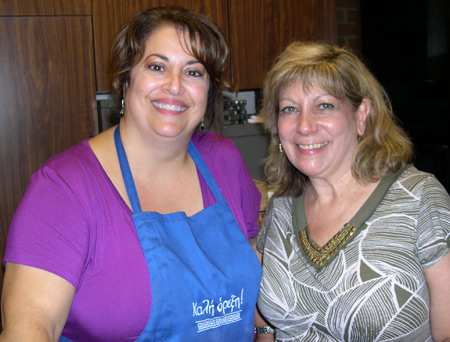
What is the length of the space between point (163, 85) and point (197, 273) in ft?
1.53

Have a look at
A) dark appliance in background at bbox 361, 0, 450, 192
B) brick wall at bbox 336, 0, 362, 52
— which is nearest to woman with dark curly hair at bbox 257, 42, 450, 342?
dark appliance in background at bbox 361, 0, 450, 192

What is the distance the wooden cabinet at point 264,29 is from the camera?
2.39 metres

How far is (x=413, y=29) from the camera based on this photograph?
2.43m

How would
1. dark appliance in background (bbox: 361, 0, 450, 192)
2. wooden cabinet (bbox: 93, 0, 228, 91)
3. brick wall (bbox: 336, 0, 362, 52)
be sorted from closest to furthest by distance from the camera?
wooden cabinet (bbox: 93, 0, 228, 91) → dark appliance in background (bbox: 361, 0, 450, 192) → brick wall (bbox: 336, 0, 362, 52)

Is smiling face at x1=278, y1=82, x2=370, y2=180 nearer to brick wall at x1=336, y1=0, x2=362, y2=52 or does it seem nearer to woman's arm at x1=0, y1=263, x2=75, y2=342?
woman's arm at x1=0, y1=263, x2=75, y2=342

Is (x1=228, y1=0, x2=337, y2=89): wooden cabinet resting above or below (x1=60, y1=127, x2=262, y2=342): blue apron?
above

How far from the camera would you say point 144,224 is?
116cm

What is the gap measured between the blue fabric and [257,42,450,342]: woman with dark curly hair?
117mm

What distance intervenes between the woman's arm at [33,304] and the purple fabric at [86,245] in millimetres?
22

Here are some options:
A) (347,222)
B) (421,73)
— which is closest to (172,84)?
(347,222)

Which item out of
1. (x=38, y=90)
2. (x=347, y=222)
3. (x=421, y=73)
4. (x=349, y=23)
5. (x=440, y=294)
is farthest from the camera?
(x=349, y=23)

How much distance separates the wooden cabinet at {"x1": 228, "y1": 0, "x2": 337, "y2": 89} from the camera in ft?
7.85

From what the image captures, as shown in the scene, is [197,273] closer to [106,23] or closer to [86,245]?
[86,245]

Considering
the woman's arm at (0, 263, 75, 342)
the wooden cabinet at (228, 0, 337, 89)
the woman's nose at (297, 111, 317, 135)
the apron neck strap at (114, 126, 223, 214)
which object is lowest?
the woman's arm at (0, 263, 75, 342)
